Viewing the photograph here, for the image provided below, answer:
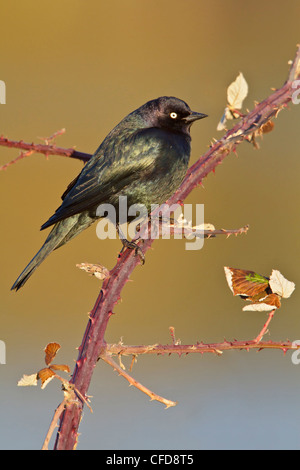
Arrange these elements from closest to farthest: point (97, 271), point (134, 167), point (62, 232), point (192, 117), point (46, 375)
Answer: point (46, 375) → point (97, 271) → point (62, 232) → point (134, 167) → point (192, 117)

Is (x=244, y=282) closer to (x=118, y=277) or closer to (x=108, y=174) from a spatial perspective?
(x=118, y=277)

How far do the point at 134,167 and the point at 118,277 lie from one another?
1.30 m

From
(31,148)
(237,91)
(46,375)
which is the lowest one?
(46,375)

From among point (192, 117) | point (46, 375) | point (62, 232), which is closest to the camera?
point (46, 375)

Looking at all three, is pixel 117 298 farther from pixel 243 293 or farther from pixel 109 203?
pixel 109 203

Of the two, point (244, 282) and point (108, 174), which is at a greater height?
point (108, 174)

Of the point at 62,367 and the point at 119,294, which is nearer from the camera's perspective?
the point at 62,367

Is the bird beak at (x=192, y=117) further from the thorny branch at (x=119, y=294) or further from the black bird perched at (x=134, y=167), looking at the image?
the thorny branch at (x=119, y=294)

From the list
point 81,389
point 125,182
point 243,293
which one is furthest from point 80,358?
point 125,182

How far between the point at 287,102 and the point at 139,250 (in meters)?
0.64

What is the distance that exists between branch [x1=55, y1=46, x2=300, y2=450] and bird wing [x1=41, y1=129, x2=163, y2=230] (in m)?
0.79

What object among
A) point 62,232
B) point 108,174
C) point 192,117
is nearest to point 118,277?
point 62,232

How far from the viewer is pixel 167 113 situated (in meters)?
2.87

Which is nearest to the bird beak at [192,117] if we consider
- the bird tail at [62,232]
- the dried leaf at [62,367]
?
the bird tail at [62,232]
